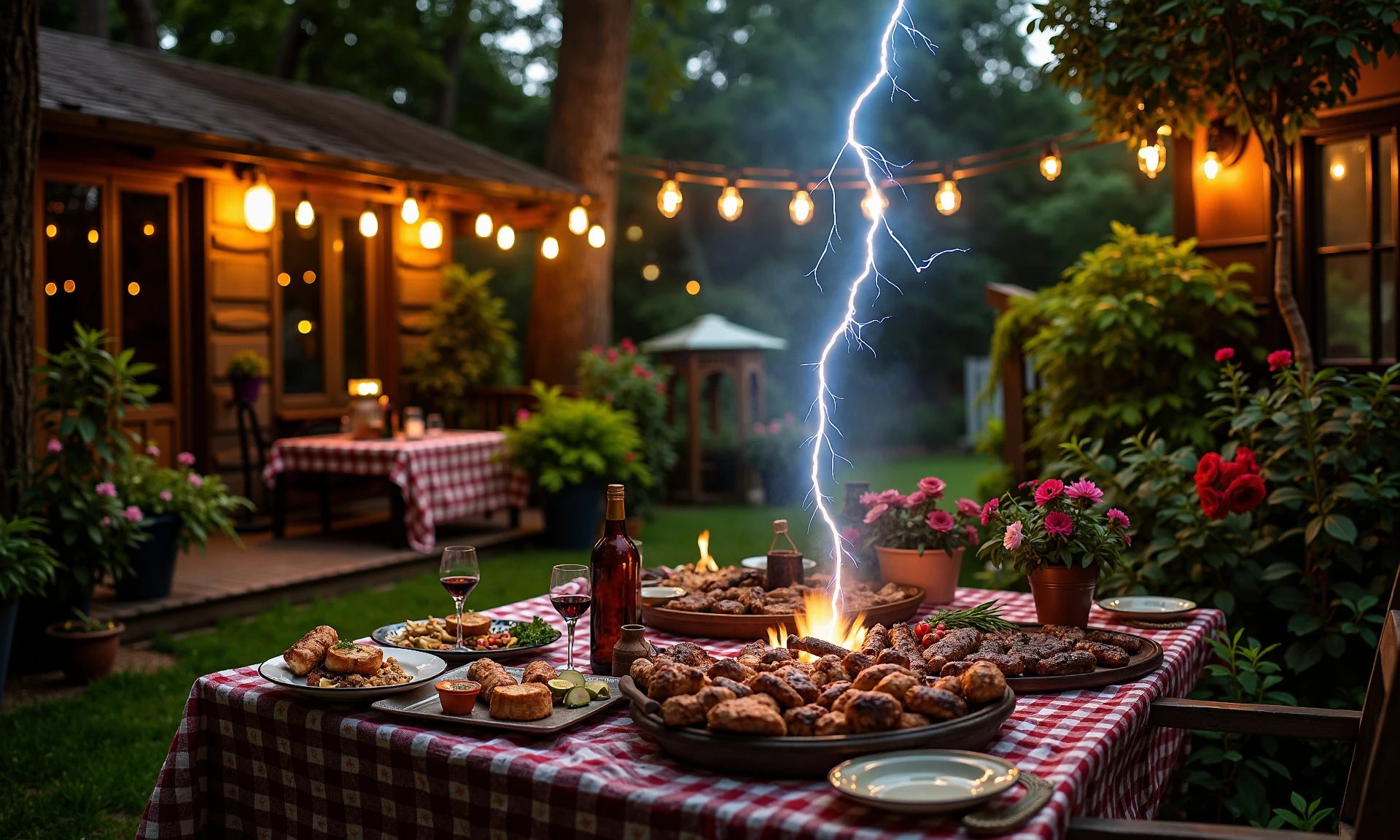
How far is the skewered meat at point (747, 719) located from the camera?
1711 millimetres

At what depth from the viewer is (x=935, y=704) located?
181 cm

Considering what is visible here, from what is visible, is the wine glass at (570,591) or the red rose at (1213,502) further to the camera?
the red rose at (1213,502)

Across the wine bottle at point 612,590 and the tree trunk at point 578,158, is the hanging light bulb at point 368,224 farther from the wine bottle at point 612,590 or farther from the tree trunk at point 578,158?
the wine bottle at point 612,590

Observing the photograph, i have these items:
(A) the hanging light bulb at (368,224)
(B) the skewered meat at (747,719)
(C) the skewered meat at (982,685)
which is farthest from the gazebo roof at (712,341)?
(B) the skewered meat at (747,719)

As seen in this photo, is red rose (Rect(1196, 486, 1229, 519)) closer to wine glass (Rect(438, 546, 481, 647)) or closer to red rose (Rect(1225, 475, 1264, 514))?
red rose (Rect(1225, 475, 1264, 514))

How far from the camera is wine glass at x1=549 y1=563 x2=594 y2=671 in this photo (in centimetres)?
226

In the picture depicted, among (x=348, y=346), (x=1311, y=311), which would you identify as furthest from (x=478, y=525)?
(x=1311, y=311)

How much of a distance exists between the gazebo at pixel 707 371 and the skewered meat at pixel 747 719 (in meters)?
9.90

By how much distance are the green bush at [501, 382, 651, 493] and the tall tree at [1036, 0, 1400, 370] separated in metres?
4.43

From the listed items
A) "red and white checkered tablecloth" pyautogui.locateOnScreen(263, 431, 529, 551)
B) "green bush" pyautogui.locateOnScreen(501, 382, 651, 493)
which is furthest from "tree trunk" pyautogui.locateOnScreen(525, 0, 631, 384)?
"red and white checkered tablecloth" pyautogui.locateOnScreen(263, 431, 529, 551)

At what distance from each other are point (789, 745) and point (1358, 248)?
16.0ft

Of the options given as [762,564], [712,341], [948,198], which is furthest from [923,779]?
[712,341]

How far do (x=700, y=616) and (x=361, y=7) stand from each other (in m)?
14.2

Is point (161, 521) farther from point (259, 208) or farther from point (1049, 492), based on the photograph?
point (1049, 492)
